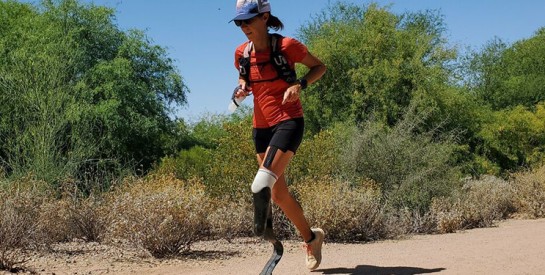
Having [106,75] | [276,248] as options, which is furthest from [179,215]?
[106,75]

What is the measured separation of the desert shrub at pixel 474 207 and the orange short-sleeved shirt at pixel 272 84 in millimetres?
7280

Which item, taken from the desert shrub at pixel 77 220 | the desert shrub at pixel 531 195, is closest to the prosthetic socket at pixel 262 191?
the desert shrub at pixel 77 220

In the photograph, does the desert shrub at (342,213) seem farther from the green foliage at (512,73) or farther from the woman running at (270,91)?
the green foliage at (512,73)

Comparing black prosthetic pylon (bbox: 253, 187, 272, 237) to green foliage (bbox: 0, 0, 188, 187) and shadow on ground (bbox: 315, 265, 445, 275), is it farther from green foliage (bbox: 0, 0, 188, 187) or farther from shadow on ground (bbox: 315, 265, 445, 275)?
green foliage (bbox: 0, 0, 188, 187)

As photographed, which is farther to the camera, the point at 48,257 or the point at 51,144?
the point at 51,144

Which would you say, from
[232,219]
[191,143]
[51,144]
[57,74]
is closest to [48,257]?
[232,219]

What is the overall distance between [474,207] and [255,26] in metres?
8.92

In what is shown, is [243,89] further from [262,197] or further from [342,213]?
[342,213]

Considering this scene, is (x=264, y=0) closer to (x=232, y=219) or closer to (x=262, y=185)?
(x=262, y=185)

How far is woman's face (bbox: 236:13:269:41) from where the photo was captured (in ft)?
18.3

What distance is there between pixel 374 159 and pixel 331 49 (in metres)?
16.9

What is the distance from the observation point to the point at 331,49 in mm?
30250

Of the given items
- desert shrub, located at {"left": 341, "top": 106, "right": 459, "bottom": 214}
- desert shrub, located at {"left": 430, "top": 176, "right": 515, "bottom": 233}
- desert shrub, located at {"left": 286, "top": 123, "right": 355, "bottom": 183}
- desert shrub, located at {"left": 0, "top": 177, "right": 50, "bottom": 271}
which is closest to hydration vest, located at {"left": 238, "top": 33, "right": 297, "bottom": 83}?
desert shrub, located at {"left": 0, "top": 177, "right": 50, "bottom": 271}

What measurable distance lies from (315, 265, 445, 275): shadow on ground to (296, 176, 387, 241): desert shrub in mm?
3440
